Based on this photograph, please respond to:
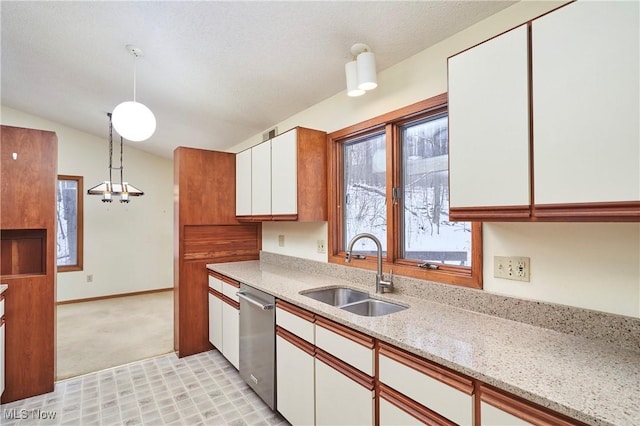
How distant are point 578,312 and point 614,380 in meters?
0.39

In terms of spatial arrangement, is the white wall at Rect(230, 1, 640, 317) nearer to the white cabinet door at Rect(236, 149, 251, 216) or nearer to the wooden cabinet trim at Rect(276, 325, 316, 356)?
the wooden cabinet trim at Rect(276, 325, 316, 356)

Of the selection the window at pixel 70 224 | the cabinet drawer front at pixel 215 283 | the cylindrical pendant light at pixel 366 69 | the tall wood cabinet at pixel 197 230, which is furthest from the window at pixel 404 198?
the window at pixel 70 224

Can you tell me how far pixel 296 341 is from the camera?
186 cm

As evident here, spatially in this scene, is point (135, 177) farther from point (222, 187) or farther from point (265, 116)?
point (265, 116)

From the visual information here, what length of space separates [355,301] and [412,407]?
96cm

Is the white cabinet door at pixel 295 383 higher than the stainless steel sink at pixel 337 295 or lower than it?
lower

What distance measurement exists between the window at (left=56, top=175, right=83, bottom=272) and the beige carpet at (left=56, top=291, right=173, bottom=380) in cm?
70

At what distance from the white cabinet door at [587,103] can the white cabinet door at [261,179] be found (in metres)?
2.11

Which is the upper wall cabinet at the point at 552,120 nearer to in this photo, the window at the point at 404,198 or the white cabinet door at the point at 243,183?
the window at the point at 404,198

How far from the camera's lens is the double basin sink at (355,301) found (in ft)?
6.22

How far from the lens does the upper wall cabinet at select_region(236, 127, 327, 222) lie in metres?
2.48

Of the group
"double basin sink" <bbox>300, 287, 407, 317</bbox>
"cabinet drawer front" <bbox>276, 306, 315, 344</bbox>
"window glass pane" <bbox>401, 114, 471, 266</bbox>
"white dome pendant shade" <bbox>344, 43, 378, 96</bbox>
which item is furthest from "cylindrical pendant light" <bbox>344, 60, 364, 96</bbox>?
"cabinet drawer front" <bbox>276, 306, 315, 344</bbox>

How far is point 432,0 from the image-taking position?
148 centimetres

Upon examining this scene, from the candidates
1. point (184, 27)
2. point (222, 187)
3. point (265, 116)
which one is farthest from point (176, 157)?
point (184, 27)
